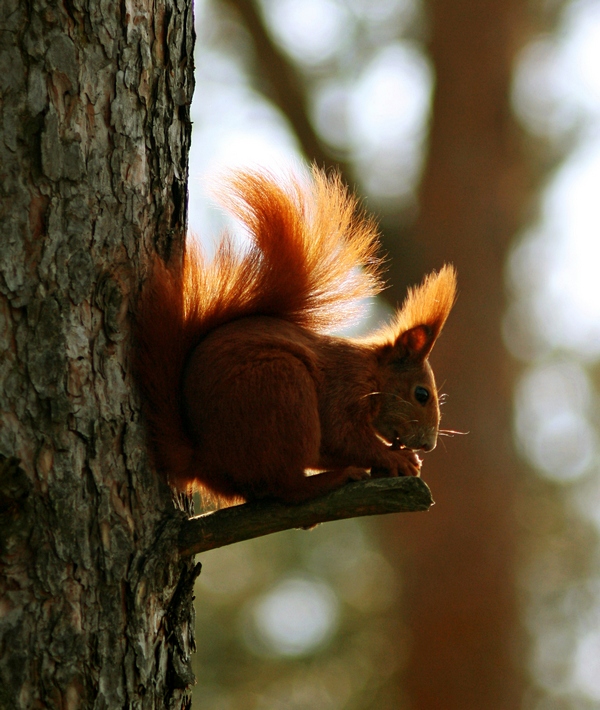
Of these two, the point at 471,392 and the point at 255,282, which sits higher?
the point at 471,392

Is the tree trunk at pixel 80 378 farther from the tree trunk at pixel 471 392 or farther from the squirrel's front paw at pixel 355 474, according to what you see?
the tree trunk at pixel 471 392

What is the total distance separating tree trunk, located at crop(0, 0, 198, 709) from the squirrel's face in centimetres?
67

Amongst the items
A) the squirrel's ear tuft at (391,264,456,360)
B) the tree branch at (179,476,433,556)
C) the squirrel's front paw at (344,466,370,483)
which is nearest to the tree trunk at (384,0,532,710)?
the squirrel's ear tuft at (391,264,456,360)

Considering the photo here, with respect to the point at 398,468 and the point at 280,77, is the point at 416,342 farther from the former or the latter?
the point at 280,77

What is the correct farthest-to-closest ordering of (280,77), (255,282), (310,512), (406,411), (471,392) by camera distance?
1. (280,77)
2. (471,392)
3. (406,411)
4. (255,282)
5. (310,512)

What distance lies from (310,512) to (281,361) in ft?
1.01

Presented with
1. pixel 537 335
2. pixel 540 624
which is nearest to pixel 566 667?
pixel 540 624

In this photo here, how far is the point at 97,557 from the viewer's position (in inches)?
53.7

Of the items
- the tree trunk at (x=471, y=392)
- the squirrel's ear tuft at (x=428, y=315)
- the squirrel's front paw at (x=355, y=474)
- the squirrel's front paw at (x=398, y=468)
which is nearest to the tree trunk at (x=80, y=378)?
the squirrel's front paw at (x=355, y=474)

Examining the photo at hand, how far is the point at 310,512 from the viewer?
1.51 metres

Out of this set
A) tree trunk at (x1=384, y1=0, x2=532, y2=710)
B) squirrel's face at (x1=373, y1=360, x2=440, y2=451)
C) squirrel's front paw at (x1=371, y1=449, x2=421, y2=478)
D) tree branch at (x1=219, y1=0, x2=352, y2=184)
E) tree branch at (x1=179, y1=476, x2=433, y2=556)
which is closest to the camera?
tree branch at (x1=179, y1=476, x2=433, y2=556)

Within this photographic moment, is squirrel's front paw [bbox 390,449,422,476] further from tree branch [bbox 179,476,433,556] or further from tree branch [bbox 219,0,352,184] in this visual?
tree branch [bbox 219,0,352,184]

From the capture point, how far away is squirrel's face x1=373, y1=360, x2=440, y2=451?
203cm

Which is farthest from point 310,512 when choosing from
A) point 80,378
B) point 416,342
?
point 416,342
